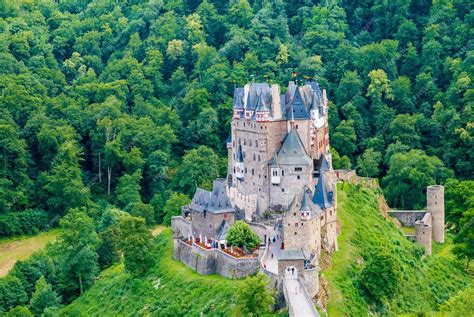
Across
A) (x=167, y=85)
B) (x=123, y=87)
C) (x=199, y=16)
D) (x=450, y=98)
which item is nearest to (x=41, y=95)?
(x=123, y=87)

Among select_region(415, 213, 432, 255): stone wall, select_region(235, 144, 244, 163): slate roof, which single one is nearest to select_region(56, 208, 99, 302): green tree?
select_region(235, 144, 244, 163): slate roof

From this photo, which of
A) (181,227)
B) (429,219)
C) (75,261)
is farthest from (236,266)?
(429,219)

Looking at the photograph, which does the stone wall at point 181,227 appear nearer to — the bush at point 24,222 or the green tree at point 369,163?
the bush at point 24,222

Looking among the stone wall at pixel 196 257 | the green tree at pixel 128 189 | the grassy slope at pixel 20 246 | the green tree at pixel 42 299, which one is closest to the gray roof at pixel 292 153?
the stone wall at pixel 196 257

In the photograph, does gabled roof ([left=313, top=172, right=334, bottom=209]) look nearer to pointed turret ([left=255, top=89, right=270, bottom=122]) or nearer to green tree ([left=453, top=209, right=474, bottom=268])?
pointed turret ([left=255, top=89, right=270, bottom=122])

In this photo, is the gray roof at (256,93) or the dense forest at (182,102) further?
the dense forest at (182,102)

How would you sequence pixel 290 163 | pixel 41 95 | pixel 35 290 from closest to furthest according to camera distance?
pixel 290 163, pixel 35 290, pixel 41 95

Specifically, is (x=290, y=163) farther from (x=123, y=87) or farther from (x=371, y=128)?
(x=123, y=87)

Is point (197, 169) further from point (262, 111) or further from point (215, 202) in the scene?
point (262, 111)
